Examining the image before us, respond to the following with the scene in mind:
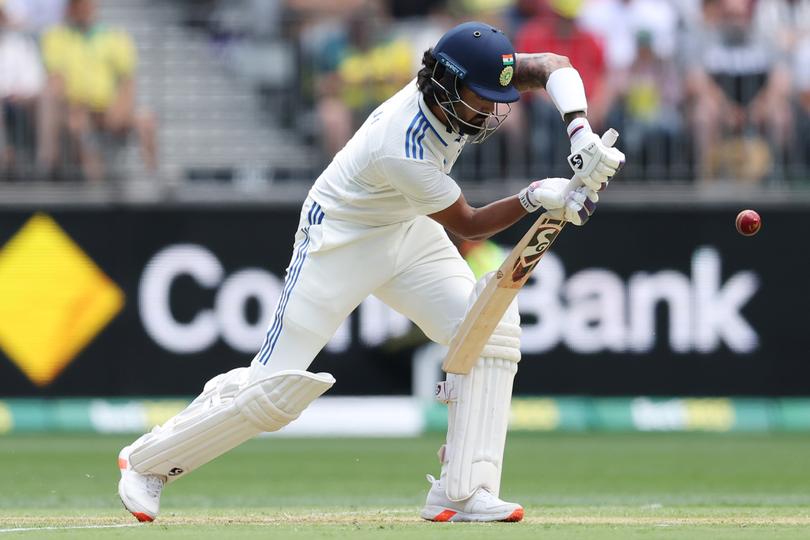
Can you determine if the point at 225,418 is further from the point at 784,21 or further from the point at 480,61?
the point at 784,21

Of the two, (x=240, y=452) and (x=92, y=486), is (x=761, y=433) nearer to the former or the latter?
(x=240, y=452)

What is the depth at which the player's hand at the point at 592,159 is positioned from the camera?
17.0ft

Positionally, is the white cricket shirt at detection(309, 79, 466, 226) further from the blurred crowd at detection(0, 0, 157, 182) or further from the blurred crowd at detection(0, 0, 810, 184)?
the blurred crowd at detection(0, 0, 157, 182)

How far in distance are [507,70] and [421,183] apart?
0.49 meters

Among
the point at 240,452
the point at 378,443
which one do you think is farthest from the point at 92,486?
the point at 378,443

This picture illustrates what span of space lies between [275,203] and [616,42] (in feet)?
8.47

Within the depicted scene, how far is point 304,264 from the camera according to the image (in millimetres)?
5715

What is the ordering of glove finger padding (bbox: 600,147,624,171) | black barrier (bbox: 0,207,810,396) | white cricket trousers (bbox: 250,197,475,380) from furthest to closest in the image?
black barrier (bbox: 0,207,810,396), white cricket trousers (bbox: 250,197,475,380), glove finger padding (bbox: 600,147,624,171)

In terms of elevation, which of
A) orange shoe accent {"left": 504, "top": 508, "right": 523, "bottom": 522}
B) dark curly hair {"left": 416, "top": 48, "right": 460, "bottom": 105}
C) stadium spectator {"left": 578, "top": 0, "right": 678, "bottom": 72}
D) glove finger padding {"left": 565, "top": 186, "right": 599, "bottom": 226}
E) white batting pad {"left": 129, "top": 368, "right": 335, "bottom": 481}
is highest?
stadium spectator {"left": 578, "top": 0, "right": 678, "bottom": 72}

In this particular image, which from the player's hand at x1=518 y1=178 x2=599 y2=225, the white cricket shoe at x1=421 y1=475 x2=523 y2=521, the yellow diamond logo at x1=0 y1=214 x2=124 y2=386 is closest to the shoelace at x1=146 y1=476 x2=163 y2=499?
the white cricket shoe at x1=421 y1=475 x2=523 y2=521

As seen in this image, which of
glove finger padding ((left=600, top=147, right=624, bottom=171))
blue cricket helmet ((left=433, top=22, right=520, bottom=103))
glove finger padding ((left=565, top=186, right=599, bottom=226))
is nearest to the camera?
glove finger padding ((left=600, top=147, right=624, bottom=171))

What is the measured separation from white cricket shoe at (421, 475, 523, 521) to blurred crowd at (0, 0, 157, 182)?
541 centimetres

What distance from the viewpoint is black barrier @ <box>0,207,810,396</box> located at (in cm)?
1047

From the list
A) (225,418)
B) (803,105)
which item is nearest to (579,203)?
(225,418)
